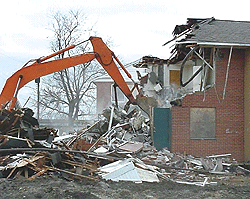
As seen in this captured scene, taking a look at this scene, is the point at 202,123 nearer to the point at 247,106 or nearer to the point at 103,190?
the point at 247,106

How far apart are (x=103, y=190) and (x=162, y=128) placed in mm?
6819

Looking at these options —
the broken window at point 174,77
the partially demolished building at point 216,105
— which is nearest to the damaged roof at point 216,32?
the partially demolished building at point 216,105

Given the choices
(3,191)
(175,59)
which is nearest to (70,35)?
(175,59)

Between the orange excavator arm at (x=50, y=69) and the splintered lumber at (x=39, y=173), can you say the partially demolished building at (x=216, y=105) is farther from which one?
the splintered lumber at (x=39, y=173)

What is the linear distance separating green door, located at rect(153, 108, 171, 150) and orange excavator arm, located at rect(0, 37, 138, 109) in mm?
1419

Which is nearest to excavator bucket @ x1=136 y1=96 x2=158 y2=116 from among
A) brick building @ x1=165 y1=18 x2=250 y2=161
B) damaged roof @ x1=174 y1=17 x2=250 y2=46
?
brick building @ x1=165 y1=18 x2=250 y2=161

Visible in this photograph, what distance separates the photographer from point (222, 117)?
54.3ft

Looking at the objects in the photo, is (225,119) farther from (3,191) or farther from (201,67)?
(3,191)

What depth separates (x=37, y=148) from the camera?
12.0 metres

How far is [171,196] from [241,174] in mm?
5686

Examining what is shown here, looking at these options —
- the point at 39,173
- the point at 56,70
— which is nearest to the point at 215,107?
the point at 56,70

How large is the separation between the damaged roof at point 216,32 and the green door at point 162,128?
9.33 ft

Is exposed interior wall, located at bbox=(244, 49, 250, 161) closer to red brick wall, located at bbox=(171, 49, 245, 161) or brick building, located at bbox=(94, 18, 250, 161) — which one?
brick building, located at bbox=(94, 18, 250, 161)

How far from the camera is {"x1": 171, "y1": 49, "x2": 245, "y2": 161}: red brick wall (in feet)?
53.6
